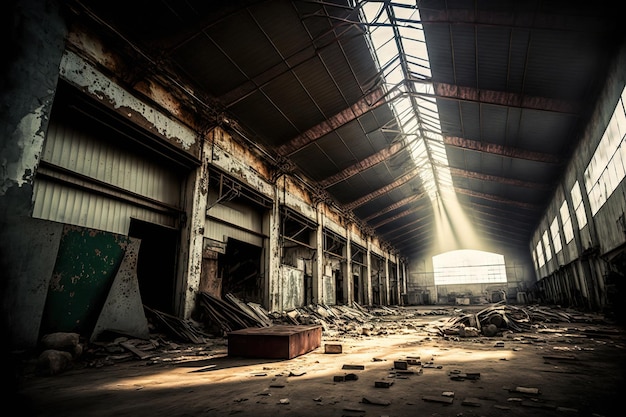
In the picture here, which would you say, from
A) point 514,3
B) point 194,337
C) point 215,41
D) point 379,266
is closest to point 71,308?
point 194,337

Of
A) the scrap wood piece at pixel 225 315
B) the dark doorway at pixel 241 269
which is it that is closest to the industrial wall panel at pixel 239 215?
the dark doorway at pixel 241 269

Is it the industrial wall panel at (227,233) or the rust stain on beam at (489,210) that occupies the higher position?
the rust stain on beam at (489,210)

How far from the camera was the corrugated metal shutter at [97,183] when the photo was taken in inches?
241

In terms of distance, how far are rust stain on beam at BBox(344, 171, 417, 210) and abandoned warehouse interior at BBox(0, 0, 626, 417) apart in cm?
237

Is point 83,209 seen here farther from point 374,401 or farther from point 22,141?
point 374,401

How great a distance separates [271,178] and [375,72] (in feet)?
17.6

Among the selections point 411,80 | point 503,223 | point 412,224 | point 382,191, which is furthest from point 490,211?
point 411,80

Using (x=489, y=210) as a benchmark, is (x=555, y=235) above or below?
below

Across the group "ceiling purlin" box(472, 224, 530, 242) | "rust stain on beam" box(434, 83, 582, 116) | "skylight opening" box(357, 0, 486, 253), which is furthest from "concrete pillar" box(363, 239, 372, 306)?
"rust stain on beam" box(434, 83, 582, 116)

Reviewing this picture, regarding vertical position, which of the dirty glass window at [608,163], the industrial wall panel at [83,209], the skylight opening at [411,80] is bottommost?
the industrial wall panel at [83,209]

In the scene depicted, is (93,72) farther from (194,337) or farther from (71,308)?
(194,337)

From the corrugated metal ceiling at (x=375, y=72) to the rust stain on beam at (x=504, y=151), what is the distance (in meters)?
0.04

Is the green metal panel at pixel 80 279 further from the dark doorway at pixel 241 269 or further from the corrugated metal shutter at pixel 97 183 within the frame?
the dark doorway at pixel 241 269

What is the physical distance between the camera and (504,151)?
42.2ft
